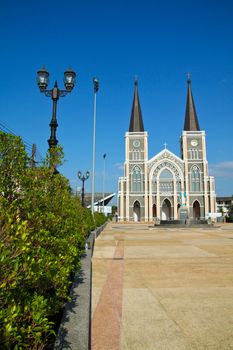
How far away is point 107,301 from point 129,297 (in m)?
0.46

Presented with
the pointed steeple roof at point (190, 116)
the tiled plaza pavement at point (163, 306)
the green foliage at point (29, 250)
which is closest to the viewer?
the green foliage at point (29, 250)

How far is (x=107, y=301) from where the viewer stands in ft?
15.6

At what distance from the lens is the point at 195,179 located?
189 feet

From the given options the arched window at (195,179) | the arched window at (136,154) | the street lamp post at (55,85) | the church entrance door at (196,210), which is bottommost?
the church entrance door at (196,210)

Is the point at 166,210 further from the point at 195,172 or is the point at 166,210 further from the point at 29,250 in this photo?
the point at 29,250

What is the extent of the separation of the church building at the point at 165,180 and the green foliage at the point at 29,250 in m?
53.0

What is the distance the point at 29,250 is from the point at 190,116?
211 feet

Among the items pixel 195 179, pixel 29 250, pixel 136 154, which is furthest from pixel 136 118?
pixel 29 250

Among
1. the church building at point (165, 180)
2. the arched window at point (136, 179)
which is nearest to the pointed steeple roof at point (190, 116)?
the church building at point (165, 180)

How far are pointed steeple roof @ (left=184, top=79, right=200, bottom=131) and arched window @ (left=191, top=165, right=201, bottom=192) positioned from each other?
9994 mm

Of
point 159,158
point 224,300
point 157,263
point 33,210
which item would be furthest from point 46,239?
point 159,158

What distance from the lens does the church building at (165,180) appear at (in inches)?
2228

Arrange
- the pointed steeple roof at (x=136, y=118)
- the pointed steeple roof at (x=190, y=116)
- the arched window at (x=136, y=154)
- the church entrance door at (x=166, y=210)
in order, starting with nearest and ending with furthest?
1. the church entrance door at (x=166, y=210)
2. the arched window at (x=136, y=154)
3. the pointed steeple roof at (x=190, y=116)
4. the pointed steeple roof at (x=136, y=118)

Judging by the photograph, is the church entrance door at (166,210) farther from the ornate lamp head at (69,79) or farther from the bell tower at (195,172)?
the ornate lamp head at (69,79)
